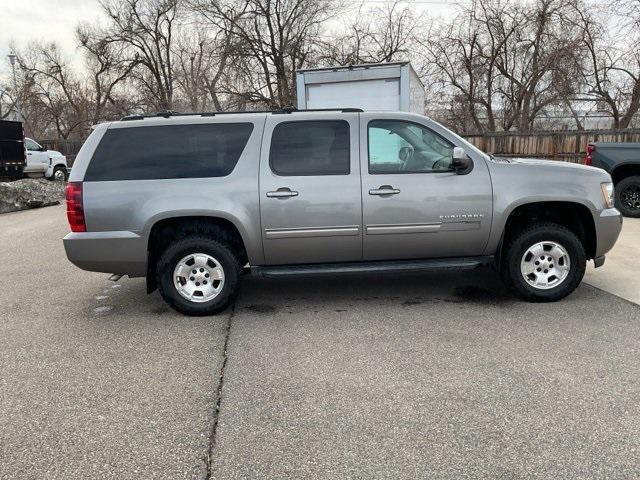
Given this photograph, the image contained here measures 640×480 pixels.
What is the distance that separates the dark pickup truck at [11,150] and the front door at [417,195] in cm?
1713

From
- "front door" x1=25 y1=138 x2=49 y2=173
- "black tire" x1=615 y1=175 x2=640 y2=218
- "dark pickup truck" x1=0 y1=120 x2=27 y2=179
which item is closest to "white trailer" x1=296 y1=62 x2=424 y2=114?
"black tire" x1=615 y1=175 x2=640 y2=218

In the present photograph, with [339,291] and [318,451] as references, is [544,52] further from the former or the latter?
[318,451]

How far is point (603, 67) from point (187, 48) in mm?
26290

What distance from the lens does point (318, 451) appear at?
2.70 metres

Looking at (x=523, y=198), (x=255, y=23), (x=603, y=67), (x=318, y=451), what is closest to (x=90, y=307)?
(x=318, y=451)

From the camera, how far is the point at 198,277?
16.0 ft

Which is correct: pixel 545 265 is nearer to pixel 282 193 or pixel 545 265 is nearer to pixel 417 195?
pixel 417 195

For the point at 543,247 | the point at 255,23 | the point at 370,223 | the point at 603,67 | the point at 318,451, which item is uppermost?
the point at 255,23

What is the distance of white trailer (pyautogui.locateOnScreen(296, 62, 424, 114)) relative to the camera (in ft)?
32.2

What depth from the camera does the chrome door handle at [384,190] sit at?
478 cm

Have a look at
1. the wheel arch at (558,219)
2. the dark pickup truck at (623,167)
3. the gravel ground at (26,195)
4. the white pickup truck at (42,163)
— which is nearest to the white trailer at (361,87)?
the dark pickup truck at (623,167)

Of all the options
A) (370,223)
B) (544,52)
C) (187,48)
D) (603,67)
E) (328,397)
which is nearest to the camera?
(328,397)

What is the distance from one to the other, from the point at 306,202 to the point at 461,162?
4.75 feet

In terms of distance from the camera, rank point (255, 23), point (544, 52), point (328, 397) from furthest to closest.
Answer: point (255, 23), point (544, 52), point (328, 397)
